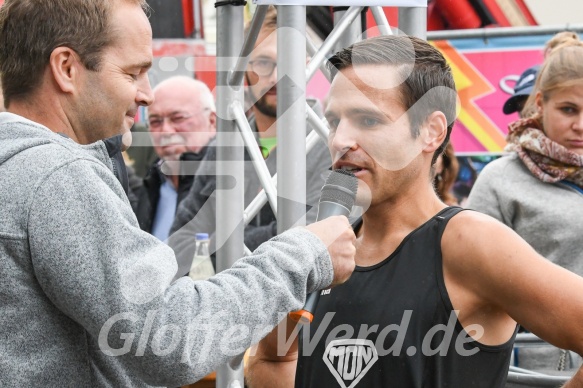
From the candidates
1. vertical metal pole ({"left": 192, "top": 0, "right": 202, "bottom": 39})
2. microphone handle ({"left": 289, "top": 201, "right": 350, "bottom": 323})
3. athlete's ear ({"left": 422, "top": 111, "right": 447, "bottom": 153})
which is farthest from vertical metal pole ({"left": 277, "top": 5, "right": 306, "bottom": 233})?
vertical metal pole ({"left": 192, "top": 0, "right": 202, "bottom": 39})

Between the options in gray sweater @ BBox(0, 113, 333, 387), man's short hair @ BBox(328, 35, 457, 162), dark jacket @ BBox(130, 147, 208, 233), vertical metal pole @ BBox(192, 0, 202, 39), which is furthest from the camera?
vertical metal pole @ BBox(192, 0, 202, 39)

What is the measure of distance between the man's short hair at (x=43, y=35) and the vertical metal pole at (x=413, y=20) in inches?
49.6

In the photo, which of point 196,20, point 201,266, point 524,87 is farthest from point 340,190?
point 196,20

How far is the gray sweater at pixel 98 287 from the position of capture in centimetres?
165

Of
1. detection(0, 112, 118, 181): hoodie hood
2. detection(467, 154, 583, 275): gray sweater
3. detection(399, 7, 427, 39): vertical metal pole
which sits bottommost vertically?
detection(467, 154, 583, 275): gray sweater

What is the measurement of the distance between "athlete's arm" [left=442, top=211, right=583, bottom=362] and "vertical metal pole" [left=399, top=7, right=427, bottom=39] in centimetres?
98

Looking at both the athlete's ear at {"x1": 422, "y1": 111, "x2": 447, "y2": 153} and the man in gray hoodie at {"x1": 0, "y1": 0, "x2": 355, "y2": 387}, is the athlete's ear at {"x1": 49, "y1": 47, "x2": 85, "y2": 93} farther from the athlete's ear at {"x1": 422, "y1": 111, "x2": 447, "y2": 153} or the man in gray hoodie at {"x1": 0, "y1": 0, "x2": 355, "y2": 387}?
the athlete's ear at {"x1": 422, "y1": 111, "x2": 447, "y2": 153}

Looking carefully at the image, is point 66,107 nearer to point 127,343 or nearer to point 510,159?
point 127,343

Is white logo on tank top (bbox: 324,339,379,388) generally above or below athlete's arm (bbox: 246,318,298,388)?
above

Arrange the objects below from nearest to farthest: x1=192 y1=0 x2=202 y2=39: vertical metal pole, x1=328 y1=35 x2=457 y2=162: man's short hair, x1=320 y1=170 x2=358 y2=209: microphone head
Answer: x1=320 y1=170 x2=358 y2=209: microphone head → x1=328 y1=35 x2=457 y2=162: man's short hair → x1=192 y1=0 x2=202 y2=39: vertical metal pole

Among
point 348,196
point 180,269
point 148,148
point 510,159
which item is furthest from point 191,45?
point 348,196

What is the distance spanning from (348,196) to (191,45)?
594cm

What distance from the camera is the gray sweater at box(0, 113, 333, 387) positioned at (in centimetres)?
165

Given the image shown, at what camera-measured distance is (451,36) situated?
546cm
